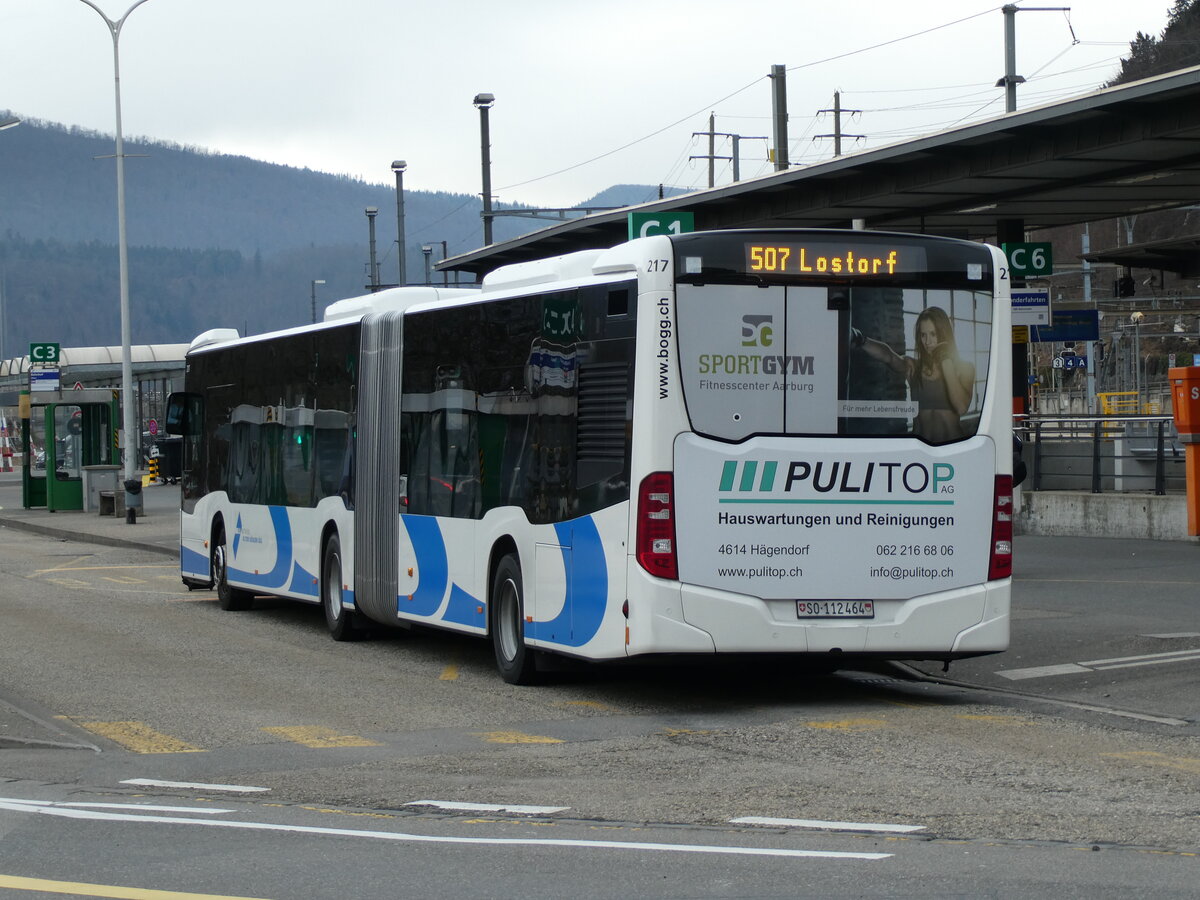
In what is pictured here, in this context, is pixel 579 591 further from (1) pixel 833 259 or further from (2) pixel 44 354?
(2) pixel 44 354

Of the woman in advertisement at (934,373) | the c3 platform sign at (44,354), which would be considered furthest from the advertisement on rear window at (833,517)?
the c3 platform sign at (44,354)

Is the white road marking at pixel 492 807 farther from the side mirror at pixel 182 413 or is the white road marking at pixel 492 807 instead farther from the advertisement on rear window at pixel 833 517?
the side mirror at pixel 182 413

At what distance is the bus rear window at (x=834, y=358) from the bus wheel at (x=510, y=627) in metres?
2.27

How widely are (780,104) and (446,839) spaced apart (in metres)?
31.8

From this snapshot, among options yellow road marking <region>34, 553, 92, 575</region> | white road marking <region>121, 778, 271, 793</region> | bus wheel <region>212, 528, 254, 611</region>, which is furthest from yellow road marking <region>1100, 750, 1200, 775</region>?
yellow road marking <region>34, 553, 92, 575</region>

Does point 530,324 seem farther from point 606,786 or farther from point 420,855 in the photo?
point 420,855

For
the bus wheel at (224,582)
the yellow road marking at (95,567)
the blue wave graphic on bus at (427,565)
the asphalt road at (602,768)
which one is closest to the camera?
the asphalt road at (602,768)

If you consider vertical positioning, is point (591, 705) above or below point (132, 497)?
below

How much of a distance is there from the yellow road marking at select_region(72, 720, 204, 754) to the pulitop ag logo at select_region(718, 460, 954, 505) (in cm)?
351

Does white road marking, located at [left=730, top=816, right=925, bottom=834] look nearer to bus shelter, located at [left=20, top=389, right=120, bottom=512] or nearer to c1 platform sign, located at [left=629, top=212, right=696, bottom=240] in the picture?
c1 platform sign, located at [left=629, top=212, right=696, bottom=240]

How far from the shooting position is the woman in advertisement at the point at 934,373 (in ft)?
37.1

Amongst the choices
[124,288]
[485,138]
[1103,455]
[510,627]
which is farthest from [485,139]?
[510,627]

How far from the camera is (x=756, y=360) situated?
11047mm

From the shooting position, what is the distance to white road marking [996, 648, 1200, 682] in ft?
41.8
